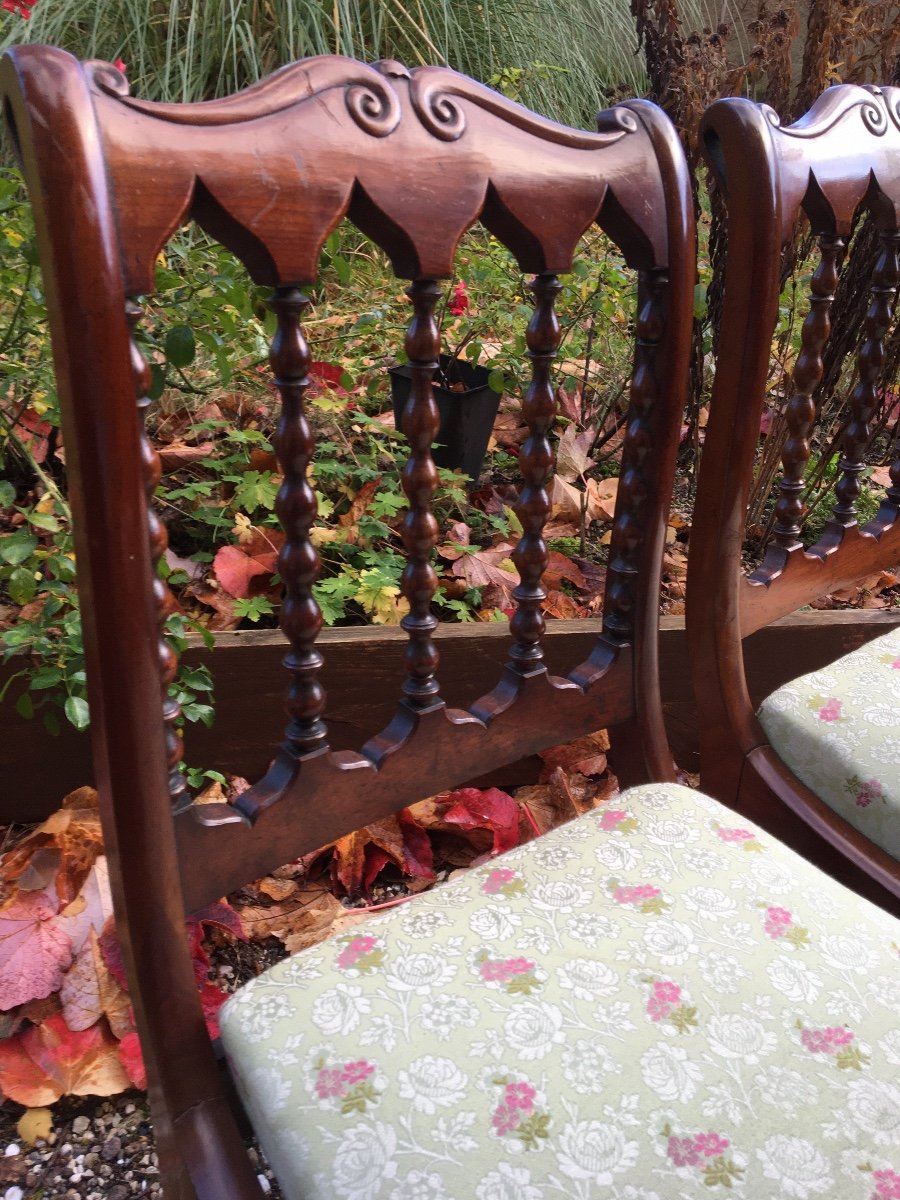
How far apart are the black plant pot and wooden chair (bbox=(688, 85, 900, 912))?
825 millimetres

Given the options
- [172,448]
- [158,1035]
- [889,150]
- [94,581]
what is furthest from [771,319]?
[172,448]

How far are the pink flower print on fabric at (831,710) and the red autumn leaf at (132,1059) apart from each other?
855mm

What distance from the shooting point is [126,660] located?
61 cm

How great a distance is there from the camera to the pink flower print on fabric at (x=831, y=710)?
3.34ft

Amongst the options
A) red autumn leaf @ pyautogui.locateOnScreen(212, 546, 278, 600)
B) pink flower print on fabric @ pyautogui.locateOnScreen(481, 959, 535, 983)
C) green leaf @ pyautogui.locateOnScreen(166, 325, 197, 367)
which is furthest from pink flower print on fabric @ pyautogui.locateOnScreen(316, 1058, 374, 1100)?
red autumn leaf @ pyautogui.locateOnScreen(212, 546, 278, 600)

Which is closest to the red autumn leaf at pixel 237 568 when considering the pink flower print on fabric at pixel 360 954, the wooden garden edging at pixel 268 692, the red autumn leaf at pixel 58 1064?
the wooden garden edging at pixel 268 692

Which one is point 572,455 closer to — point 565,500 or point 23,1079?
point 565,500

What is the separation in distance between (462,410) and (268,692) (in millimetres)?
695

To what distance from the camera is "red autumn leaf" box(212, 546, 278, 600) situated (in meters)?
1.52

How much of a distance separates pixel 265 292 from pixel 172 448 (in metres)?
0.45

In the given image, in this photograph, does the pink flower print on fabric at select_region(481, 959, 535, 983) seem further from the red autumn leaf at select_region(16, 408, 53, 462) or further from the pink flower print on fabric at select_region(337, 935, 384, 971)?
the red autumn leaf at select_region(16, 408, 53, 462)

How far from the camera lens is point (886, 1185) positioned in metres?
0.59

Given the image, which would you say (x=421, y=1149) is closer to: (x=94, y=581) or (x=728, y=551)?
(x=94, y=581)

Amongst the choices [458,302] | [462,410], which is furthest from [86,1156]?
[458,302]
